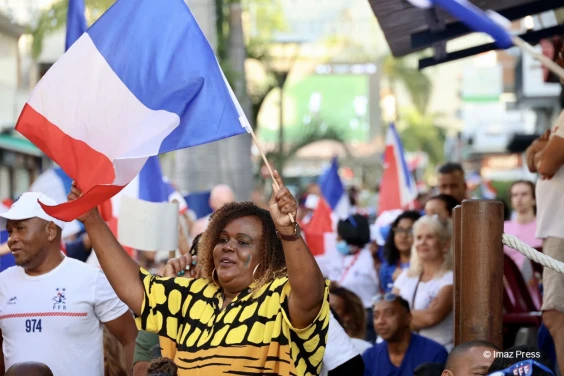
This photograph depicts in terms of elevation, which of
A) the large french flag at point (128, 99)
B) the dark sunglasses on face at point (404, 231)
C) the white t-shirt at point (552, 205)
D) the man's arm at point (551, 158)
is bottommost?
the dark sunglasses on face at point (404, 231)

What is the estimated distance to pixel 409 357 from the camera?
6844 millimetres

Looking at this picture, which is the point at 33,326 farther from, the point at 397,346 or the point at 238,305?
the point at 397,346

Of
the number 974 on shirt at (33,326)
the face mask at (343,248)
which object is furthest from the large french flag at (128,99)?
the face mask at (343,248)

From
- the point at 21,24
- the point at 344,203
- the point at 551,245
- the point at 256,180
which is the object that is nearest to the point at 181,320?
the point at 551,245

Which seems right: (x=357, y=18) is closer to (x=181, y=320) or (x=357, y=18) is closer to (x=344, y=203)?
(x=344, y=203)

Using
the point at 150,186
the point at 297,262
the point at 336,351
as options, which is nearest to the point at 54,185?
the point at 150,186

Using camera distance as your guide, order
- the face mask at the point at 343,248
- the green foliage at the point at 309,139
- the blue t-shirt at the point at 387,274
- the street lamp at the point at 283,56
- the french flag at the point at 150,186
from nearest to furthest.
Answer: the french flag at the point at 150,186 < the blue t-shirt at the point at 387,274 < the face mask at the point at 343,248 < the street lamp at the point at 283,56 < the green foliage at the point at 309,139

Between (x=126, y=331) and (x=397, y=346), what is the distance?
1871mm

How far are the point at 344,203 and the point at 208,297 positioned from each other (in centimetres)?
1124

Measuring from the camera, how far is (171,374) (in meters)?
4.44

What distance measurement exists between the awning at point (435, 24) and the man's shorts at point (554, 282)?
4.02ft

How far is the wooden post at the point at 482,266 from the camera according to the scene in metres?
4.92

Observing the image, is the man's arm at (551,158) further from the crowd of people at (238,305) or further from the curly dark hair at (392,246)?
the curly dark hair at (392,246)

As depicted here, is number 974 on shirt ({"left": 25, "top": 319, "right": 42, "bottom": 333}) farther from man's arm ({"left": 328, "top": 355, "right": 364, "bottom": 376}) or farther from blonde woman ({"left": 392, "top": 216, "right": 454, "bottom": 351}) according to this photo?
blonde woman ({"left": 392, "top": 216, "right": 454, "bottom": 351})
